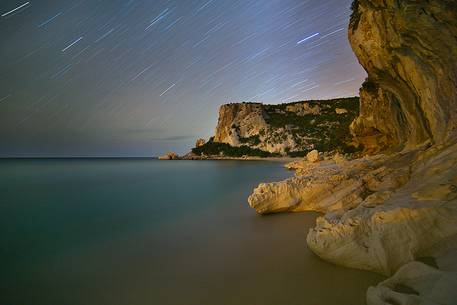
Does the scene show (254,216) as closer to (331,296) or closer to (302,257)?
(302,257)

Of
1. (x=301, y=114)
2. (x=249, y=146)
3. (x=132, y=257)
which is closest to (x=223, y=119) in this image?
(x=249, y=146)

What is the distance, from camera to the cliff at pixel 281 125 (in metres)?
98.9

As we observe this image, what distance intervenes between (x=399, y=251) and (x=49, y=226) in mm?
10797

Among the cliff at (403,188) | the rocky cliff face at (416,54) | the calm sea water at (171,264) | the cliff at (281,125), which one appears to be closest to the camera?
the cliff at (403,188)

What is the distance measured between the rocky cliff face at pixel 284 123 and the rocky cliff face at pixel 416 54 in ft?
270

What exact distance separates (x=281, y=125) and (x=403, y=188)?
107 meters

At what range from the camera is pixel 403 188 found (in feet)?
20.0

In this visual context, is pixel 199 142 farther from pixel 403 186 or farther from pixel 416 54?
pixel 403 186

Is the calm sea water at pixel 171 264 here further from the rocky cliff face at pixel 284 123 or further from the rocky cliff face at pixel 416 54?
the rocky cliff face at pixel 284 123

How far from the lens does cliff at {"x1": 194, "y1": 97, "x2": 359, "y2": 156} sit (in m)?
98.9

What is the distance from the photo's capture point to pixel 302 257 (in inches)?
230

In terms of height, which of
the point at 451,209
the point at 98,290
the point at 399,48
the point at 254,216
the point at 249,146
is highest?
the point at 399,48

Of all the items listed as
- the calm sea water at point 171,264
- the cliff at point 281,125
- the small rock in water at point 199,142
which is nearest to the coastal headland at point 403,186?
the calm sea water at point 171,264

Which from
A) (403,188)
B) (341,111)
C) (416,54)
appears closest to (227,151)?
(341,111)
